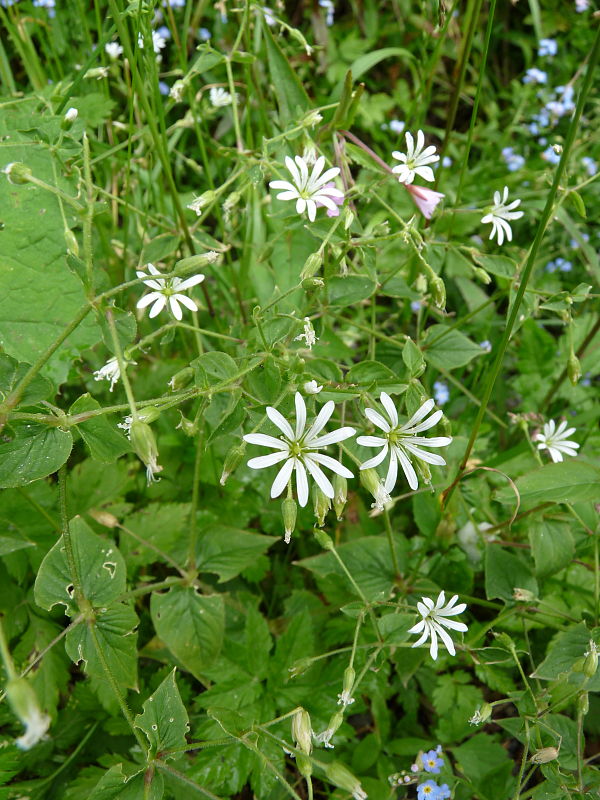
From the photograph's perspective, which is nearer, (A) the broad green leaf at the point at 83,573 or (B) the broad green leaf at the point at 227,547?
(A) the broad green leaf at the point at 83,573

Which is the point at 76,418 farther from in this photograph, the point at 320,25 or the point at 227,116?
the point at 320,25

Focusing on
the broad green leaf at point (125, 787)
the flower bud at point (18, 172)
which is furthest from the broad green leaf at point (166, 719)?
the flower bud at point (18, 172)

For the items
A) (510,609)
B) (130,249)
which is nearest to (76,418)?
(510,609)

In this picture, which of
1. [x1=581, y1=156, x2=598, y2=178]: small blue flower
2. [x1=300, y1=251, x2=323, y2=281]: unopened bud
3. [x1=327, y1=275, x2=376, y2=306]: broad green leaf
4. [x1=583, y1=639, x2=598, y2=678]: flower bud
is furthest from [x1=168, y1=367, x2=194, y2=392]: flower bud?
[x1=581, y1=156, x2=598, y2=178]: small blue flower

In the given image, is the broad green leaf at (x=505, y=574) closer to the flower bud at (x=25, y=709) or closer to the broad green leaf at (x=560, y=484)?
the broad green leaf at (x=560, y=484)

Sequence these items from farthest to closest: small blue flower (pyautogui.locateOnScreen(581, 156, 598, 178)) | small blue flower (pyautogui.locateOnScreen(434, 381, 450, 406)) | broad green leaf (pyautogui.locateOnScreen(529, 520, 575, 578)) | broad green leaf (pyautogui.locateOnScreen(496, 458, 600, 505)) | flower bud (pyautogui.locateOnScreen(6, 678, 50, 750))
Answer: small blue flower (pyautogui.locateOnScreen(581, 156, 598, 178))
small blue flower (pyautogui.locateOnScreen(434, 381, 450, 406))
broad green leaf (pyautogui.locateOnScreen(529, 520, 575, 578))
broad green leaf (pyautogui.locateOnScreen(496, 458, 600, 505))
flower bud (pyautogui.locateOnScreen(6, 678, 50, 750))

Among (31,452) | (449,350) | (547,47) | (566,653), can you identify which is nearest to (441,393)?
(449,350)

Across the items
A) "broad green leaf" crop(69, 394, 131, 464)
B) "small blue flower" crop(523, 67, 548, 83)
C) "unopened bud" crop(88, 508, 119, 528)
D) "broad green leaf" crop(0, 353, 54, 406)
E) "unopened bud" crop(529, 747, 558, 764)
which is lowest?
"unopened bud" crop(529, 747, 558, 764)

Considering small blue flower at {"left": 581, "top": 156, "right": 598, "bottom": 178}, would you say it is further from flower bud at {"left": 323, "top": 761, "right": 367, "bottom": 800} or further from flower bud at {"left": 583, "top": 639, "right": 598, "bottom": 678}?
flower bud at {"left": 323, "top": 761, "right": 367, "bottom": 800}
